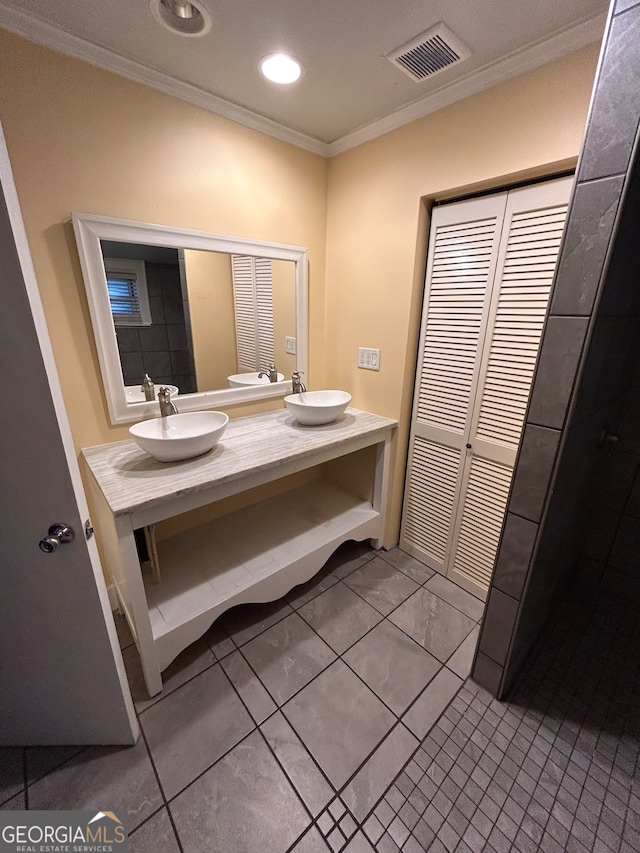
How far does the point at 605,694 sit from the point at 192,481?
175 centimetres

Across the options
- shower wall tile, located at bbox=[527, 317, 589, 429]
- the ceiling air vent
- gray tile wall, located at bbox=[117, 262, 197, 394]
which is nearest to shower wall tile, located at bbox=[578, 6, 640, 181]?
shower wall tile, located at bbox=[527, 317, 589, 429]

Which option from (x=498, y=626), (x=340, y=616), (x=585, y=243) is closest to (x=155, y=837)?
(x=340, y=616)

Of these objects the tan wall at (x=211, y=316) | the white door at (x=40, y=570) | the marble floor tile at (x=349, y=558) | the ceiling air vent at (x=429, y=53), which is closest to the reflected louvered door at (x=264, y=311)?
the tan wall at (x=211, y=316)

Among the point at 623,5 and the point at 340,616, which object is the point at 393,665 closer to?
the point at 340,616

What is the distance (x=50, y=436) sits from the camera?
78cm

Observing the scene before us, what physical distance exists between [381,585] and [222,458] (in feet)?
3.71

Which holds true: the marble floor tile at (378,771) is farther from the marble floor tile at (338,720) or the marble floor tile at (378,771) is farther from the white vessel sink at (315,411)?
the white vessel sink at (315,411)

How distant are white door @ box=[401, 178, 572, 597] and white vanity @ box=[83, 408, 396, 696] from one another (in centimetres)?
28

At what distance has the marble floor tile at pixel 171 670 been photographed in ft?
4.22

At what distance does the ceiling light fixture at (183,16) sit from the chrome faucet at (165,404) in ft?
3.90

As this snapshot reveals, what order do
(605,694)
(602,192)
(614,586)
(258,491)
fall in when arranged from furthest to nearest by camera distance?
(258,491), (614,586), (605,694), (602,192)

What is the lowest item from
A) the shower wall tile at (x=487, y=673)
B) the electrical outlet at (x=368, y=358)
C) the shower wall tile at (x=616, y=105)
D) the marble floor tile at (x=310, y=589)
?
the marble floor tile at (x=310, y=589)

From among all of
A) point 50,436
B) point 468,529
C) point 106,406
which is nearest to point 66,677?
point 50,436

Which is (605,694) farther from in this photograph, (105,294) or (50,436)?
(105,294)
